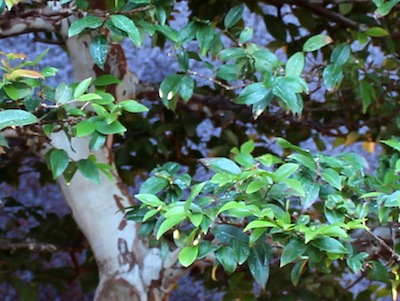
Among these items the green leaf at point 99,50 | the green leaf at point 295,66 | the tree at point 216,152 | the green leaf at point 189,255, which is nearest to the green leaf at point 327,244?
the tree at point 216,152

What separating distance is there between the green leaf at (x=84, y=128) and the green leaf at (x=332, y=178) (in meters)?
0.25

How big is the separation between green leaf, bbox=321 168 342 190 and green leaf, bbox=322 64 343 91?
0.22 m

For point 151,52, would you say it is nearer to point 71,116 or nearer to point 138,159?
point 138,159

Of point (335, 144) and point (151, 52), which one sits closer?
point (335, 144)

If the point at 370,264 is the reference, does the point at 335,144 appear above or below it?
below

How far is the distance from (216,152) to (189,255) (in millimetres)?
640

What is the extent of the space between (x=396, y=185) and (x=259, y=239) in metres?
0.18

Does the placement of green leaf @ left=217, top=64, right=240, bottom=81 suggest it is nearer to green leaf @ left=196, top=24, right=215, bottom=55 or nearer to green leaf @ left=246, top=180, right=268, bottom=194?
green leaf @ left=196, top=24, right=215, bottom=55

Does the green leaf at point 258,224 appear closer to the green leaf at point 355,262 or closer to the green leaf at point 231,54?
the green leaf at point 355,262

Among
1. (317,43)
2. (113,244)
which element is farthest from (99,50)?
(113,244)

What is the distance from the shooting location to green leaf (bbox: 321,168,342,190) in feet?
2.26

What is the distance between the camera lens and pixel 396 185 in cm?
75

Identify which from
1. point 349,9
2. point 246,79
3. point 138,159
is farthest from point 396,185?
point 138,159

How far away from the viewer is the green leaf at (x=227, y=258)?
0.66 meters
